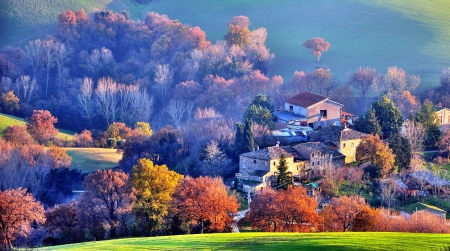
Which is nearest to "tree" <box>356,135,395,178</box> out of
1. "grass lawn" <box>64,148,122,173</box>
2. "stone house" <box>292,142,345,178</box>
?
"stone house" <box>292,142,345,178</box>

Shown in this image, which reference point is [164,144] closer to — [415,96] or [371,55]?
[415,96]

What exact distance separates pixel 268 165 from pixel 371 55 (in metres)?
45.7

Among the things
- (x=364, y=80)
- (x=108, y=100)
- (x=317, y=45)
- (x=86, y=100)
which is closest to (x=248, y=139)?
(x=364, y=80)

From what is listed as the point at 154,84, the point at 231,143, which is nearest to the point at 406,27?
the point at 154,84

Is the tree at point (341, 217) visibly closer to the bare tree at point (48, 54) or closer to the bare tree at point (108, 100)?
the bare tree at point (108, 100)

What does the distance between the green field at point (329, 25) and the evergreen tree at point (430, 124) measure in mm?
20665

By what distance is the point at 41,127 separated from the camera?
76.5m

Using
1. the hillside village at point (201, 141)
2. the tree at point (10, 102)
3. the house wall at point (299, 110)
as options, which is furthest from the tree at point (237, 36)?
the house wall at point (299, 110)

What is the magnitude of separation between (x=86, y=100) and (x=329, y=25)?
3586 centimetres

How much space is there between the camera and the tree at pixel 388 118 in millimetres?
63250

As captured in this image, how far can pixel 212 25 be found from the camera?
4550 inches

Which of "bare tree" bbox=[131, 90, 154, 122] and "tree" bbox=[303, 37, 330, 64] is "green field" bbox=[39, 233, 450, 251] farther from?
"tree" bbox=[303, 37, 330, 64]

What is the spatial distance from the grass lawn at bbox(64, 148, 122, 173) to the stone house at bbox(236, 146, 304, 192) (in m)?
14.6

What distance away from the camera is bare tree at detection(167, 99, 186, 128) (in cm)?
8379
